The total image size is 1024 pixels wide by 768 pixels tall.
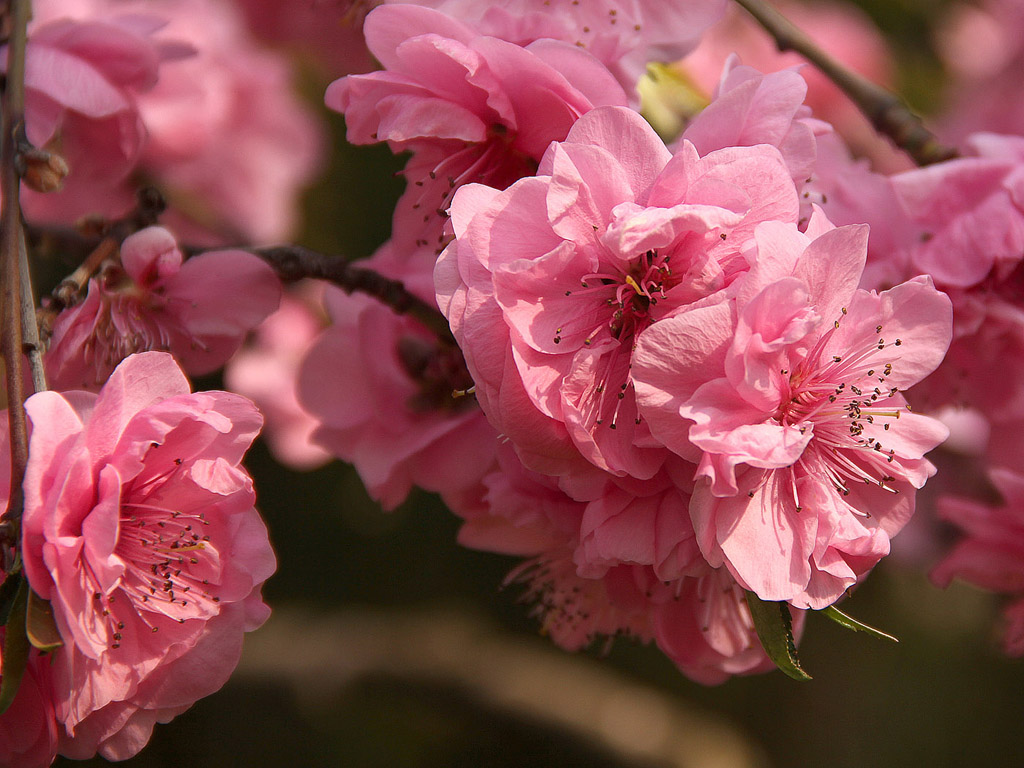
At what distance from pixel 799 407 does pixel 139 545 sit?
1.19ft

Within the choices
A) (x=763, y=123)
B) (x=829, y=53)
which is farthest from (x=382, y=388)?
(x=829, y=53)

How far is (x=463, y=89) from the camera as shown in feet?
1.67

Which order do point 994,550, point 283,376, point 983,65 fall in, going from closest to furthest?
point 994,550 → point 283,376 → point 983,65

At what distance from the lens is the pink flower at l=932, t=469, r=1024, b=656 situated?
0.63 m

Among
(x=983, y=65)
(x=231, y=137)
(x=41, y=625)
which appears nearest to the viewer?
(x=41, y=625)

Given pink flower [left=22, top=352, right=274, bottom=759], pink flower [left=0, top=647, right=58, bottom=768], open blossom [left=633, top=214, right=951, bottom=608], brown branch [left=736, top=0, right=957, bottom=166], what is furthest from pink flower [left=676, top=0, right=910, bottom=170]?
pink flower [left=0, top=647, right=58, bottom=768]

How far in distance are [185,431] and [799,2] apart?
1418 mm

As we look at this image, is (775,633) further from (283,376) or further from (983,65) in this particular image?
(983,65)

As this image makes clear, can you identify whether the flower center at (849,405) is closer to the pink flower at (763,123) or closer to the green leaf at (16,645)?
the pink flower at (763,123)

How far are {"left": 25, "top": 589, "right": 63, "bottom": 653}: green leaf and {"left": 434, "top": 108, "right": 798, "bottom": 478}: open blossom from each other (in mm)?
228

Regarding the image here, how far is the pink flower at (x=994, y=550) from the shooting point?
632 mm

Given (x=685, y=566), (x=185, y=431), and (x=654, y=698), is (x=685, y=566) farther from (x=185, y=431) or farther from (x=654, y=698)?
(x=654, y=698)

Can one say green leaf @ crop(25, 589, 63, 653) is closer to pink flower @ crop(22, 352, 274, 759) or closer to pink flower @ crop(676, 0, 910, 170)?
pink flower @ crop(22, 352, 274, 759)

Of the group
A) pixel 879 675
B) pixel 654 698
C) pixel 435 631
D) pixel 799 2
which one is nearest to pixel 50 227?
pixel 435 631
